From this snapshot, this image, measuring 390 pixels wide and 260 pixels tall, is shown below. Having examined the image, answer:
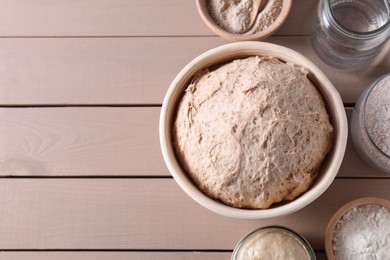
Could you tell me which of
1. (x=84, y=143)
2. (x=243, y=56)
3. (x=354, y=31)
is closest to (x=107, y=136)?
(x=84, y=143)

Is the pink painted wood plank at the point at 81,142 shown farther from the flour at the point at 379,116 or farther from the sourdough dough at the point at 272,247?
the flour at the point at 379,116

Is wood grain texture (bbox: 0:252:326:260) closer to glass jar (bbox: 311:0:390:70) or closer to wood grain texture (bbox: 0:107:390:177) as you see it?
wood grain texture (bbox: 0:107:390:177)

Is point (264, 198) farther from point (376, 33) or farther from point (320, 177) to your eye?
point (376, 33)

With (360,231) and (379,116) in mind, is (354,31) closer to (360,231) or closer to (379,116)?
(379,116)

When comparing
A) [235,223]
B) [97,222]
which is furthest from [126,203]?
[235,223]

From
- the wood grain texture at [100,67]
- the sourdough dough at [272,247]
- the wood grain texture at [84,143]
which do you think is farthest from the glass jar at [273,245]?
the wood grain texture at [100,67]
